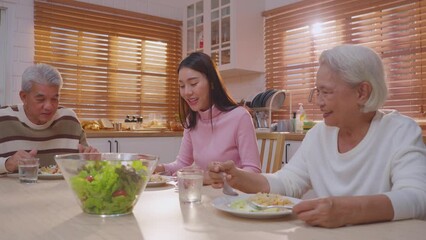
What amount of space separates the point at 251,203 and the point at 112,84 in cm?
349

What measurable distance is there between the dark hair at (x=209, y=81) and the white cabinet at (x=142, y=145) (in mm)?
1623

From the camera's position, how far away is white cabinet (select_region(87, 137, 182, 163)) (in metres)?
3.55

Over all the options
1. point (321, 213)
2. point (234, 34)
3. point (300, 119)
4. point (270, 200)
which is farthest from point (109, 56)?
point (321, 213)

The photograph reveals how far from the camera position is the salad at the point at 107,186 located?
933 millimetres

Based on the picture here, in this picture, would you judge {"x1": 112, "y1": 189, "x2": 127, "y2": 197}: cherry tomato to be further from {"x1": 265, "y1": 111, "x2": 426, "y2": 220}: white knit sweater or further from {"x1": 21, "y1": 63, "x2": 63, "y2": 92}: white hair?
{"x1": 21, "y1": 63, "x2": 63, "y2": 92}: white hair

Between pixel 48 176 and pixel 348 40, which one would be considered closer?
pixel 48 176

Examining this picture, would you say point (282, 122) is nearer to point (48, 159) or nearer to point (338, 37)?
point (338, 37)

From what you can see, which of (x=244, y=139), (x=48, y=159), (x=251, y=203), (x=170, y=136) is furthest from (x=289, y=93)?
(x=251, y=203)

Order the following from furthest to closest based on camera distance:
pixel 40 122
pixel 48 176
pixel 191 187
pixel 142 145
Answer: pixel 142 145 < pixel 40 122 < pixel 48 176 < pixel 191 187

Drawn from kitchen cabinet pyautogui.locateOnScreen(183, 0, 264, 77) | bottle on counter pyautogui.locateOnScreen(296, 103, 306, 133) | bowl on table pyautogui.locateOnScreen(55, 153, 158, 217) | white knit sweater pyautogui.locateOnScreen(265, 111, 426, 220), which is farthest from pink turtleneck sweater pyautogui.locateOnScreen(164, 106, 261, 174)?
kitchen cabinet pyautogui.locateOnScreen(183, 0, 264, 77)

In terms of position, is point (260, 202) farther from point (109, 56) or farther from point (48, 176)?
point (109, 56)

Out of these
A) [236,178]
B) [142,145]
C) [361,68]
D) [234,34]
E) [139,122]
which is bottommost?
[142,145]

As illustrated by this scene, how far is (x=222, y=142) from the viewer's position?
1.94 metres

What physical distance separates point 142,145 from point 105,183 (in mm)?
2868
